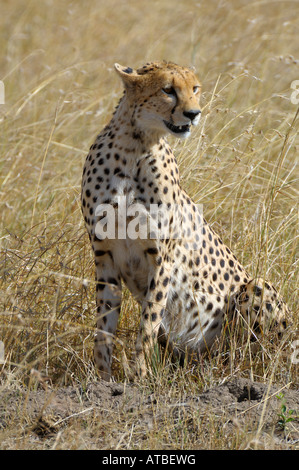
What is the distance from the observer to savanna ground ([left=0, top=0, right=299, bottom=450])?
2.41m

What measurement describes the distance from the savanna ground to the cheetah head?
0.42 meters

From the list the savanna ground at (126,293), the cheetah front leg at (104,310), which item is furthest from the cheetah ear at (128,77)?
the cheetah front leg at (104,310)

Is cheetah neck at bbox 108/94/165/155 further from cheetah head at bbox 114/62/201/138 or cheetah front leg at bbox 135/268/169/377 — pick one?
cheetah front leg at bbox 135/268/169/377

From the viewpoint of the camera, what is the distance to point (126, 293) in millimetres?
3246

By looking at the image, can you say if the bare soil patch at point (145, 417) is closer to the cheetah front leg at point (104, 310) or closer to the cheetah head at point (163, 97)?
the cheetah front leg at point (104, 310)

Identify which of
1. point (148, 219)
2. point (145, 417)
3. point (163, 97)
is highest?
point (163, 97)

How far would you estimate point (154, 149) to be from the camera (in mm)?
2863

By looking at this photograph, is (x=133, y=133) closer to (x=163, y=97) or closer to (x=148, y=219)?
(x=163, y=97)

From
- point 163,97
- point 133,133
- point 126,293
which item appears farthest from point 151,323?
point 163,97

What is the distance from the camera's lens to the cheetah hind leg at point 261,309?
3.06 metres

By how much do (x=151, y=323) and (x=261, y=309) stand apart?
46 centimetres

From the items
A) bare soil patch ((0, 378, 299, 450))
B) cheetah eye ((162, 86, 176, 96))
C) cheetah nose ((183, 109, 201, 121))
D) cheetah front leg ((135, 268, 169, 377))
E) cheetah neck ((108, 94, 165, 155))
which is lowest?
bare soil patch ((0, 378, 299, 450))

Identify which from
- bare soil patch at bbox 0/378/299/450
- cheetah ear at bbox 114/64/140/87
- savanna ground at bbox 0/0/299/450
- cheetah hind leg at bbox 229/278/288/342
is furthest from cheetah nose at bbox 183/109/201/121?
bare soil patch at bbox 0/378/299/450

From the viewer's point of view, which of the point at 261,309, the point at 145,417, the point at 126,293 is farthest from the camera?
the point at 126,293
